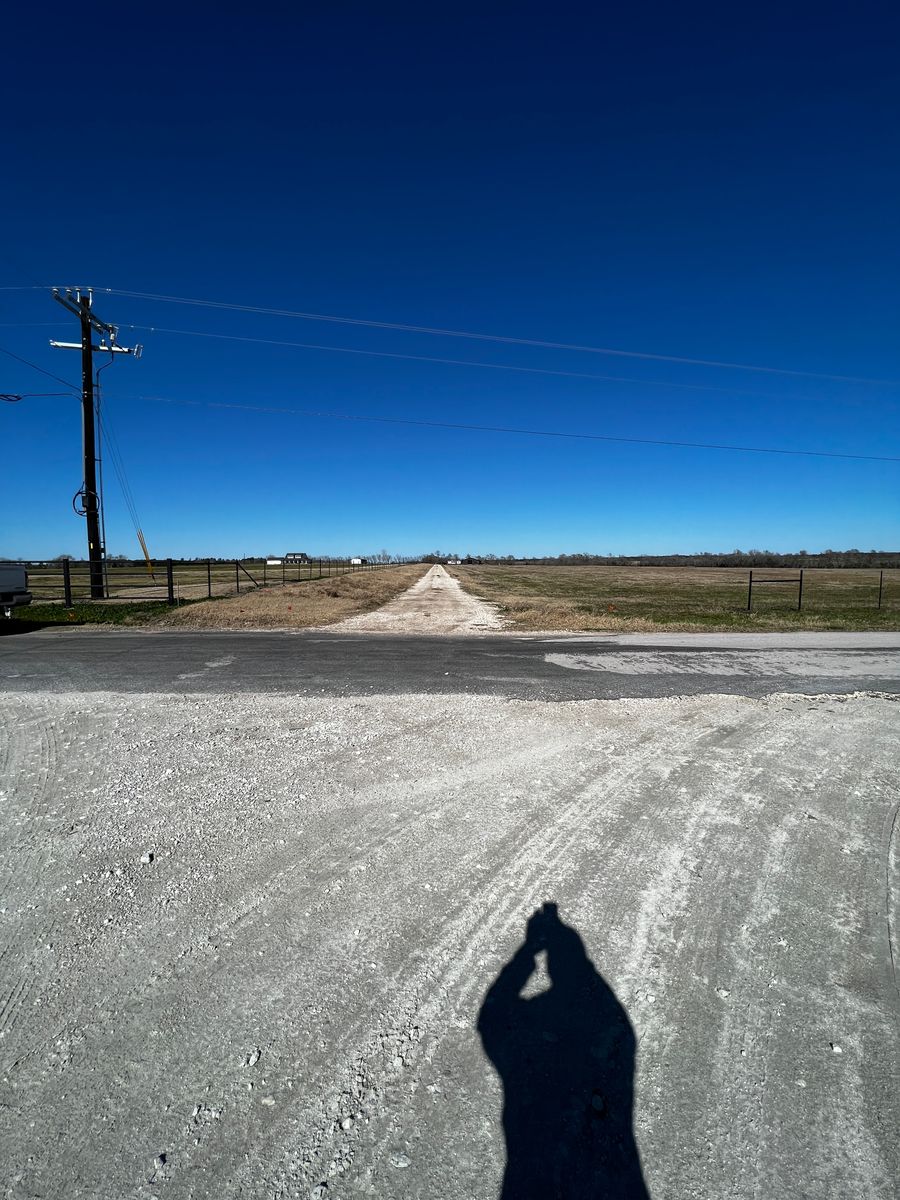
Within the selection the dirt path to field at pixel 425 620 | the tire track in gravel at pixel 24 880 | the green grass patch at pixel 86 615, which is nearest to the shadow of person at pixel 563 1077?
the tire track in gravel at pixel 24 880

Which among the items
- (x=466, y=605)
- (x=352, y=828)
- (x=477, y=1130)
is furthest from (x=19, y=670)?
(x=466, y=605)

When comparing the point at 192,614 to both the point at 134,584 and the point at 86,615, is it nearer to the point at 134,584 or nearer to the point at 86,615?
the point at 86,615

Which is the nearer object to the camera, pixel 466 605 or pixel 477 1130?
pixel 477 1130

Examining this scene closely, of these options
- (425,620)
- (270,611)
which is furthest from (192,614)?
(425,620)

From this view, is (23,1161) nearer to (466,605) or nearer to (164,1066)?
(164,1066)

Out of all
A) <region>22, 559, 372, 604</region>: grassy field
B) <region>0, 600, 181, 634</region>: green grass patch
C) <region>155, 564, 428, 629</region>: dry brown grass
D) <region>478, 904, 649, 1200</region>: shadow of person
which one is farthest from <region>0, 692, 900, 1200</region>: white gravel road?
<region>22, 559, 372, 604</region>: grassy field

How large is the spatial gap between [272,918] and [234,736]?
3067mm

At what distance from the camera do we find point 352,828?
3.91 metres

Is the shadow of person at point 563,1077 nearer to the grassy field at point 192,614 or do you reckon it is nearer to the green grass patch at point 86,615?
the grassy field at point 192,614

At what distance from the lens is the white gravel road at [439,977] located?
1.83m

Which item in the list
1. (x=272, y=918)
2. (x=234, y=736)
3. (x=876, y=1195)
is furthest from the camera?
(x=234, y=736)

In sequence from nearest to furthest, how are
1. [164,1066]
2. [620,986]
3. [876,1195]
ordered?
[876,1195] → [164,1066] → [620,986]

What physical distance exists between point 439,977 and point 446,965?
0.25ft

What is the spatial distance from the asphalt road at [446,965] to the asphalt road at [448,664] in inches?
87.4
